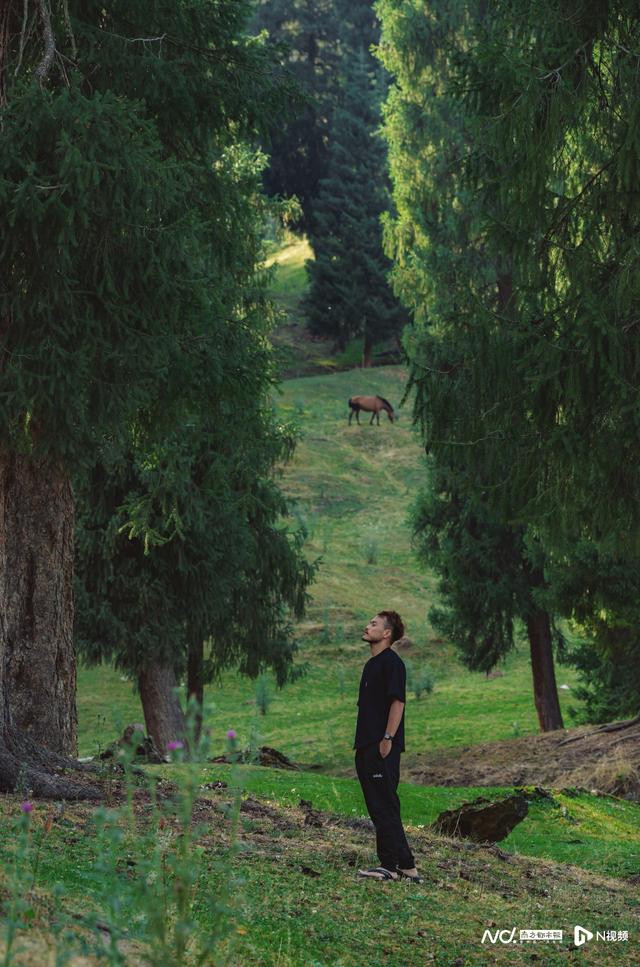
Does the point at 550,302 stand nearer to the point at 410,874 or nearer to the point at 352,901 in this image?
the point at 410,874

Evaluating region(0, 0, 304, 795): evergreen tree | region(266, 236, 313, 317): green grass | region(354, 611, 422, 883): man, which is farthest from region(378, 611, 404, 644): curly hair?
region(266, 236, 313, 317): green grass

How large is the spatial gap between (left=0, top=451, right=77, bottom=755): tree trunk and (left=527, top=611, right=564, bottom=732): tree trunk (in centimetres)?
1332

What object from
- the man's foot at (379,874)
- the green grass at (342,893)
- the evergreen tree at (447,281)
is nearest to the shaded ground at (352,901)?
the green grass at (342,893)

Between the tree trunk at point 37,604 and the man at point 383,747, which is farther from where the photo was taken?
the tree trunk at point 37,604

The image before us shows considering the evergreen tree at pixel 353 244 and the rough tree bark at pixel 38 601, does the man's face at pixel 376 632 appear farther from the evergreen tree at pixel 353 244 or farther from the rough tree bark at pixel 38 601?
the evergreen tree at pixel 353 244

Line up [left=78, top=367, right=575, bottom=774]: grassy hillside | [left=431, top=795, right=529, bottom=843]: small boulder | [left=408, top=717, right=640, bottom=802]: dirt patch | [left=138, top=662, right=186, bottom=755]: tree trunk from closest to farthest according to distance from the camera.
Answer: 1. [left=431, top=795, right=529, bottom=843]: small boulder
2. [left=408, top=717, right=640, bottom=802]: dirt patch
3. [left=138, top=662, right=186, bottom=755]: tree trunk
4. [left=78, top=367, right=575, bottom=774]: grassy hillside

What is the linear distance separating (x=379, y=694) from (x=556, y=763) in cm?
1113

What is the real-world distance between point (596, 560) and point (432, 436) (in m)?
8.21

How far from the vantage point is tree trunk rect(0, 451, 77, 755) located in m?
10.2

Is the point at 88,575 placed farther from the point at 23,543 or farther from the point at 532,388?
the point at 532,388

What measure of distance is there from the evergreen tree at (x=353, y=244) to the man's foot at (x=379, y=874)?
43231 millimetres

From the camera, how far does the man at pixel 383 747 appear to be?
7.25 m

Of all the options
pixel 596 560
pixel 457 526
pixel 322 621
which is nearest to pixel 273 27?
pixel 322 621

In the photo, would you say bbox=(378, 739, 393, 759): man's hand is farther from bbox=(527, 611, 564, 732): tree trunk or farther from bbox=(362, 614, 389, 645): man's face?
bbox=(527, 611, 564, 732): tree trunk
